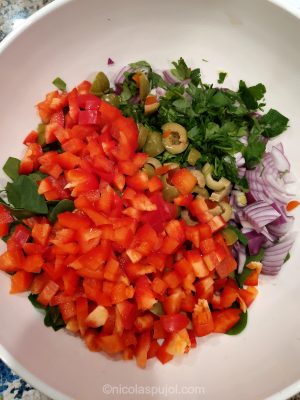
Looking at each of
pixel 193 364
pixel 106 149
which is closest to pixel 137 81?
pixel 106 149

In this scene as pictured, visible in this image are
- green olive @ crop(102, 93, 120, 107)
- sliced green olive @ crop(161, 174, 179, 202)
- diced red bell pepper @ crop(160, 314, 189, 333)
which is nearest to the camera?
diced red bell pepper @ crop(160, 314, 189, 333)

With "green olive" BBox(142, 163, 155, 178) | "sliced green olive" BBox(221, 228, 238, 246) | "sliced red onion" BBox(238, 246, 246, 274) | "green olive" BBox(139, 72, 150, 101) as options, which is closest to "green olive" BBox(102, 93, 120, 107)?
"green olive" BBox(139, 72, 150, 101)

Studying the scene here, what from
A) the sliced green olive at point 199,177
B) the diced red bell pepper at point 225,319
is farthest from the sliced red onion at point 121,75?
the diced red bell pepper at point 225,319

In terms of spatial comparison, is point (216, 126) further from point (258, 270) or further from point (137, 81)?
point (258, 270)

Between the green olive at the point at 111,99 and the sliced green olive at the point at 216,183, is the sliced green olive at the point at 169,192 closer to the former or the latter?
the sliced green olive at the point at 216,183

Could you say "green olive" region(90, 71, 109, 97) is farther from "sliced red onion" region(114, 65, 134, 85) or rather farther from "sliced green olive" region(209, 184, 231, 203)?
"sliced green olive" region(209, 184, 231, 203)

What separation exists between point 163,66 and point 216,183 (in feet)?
2.09

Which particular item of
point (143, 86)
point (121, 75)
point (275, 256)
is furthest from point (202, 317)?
point (121, 75)

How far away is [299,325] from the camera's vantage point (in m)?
1.64

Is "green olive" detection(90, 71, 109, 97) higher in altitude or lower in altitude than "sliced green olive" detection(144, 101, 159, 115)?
lower

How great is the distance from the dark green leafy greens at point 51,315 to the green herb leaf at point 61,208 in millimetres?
339

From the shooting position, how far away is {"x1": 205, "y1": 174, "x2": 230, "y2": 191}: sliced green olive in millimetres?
1682

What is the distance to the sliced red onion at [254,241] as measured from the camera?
1.70 m

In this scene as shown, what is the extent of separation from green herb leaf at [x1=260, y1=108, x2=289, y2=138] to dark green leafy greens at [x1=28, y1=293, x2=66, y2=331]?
1194mm
